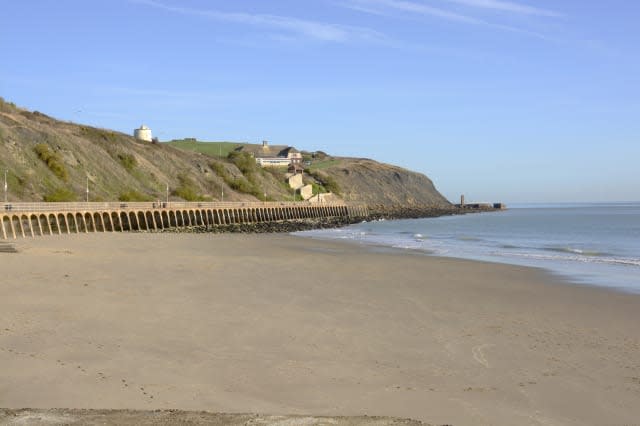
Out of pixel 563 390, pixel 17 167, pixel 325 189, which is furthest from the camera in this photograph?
pixel 325 189

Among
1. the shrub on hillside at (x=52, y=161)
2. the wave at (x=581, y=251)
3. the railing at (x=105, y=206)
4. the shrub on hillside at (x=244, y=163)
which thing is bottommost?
the wave at (x=581, y=251)

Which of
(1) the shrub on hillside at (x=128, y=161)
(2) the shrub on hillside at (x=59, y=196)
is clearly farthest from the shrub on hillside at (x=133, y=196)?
(1) the shrub on hillside at (x=128, y=161)

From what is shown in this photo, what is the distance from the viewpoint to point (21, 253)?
27.9m

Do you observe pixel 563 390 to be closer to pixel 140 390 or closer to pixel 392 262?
pixel 140 390

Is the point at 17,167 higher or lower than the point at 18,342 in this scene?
higher

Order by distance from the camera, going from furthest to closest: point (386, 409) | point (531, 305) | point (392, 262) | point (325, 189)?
point (325, 189), point (392, 262), point (531, 305), point (386, 409)

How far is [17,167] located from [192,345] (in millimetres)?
62202

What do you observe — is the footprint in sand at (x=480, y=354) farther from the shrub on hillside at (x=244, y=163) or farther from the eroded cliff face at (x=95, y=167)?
the shrub on hillside at (x=244, y=163)

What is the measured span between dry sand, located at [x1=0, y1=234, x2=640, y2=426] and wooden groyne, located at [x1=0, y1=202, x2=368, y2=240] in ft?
85.2

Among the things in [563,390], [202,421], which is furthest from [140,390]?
[563,390]

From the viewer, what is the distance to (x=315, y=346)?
43.0 feet

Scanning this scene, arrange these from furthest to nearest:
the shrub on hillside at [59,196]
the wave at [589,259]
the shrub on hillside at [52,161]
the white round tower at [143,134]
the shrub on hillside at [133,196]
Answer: the white round tower at [143,134] → the shrub on hillside at [133,196] → the shrub on hillside at [52,161] → the shrub on hillside at [59,196] → the wave at [589,259]

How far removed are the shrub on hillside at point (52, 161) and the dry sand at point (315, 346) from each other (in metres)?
52.9

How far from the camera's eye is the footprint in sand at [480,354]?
12.4m
